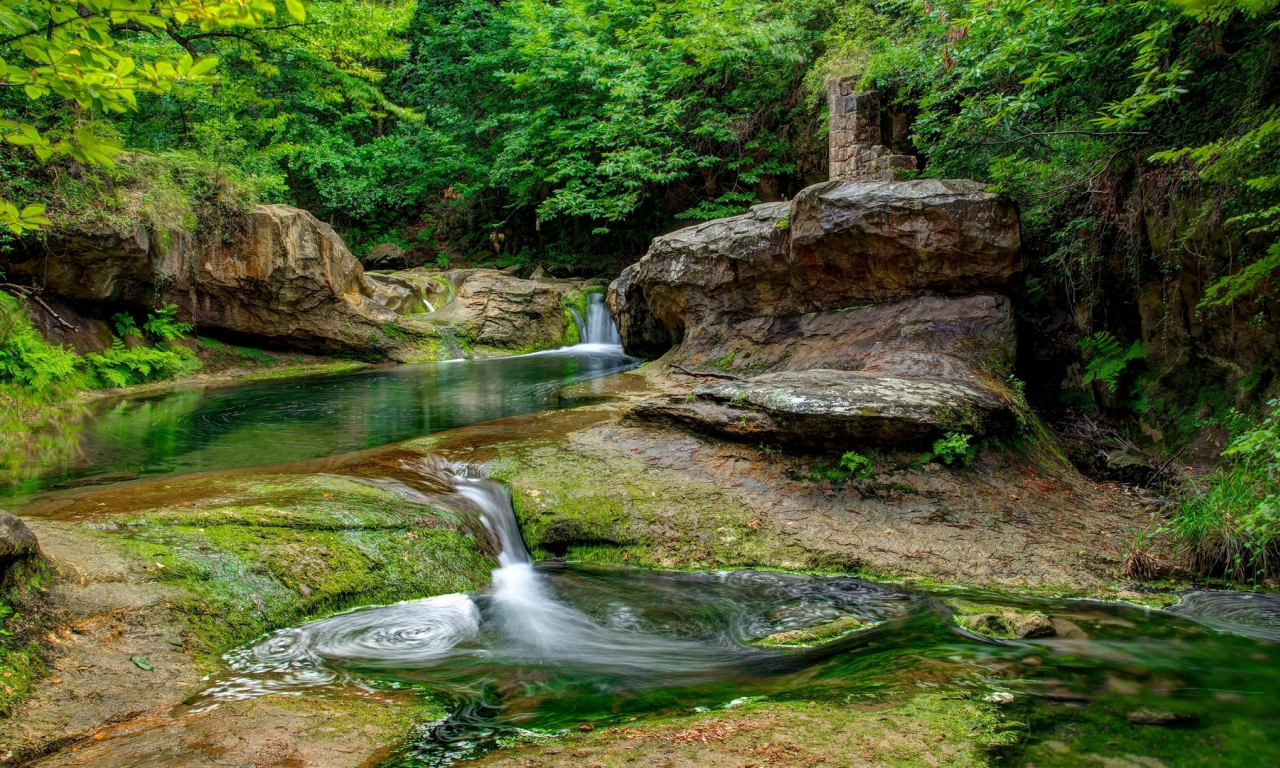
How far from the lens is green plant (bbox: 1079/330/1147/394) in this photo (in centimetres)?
739

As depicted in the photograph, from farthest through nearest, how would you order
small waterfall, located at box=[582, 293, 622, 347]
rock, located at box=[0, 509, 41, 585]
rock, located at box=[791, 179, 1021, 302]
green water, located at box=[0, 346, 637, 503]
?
small waterfall, located at box=[582, 293, 622, 347], rock, located at box=[791, 179, 1021, 302], green water, located at box=[0, 346, 637, 503], rock, located at box=[0, 509, 41, 585]

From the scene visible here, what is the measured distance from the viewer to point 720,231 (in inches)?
446

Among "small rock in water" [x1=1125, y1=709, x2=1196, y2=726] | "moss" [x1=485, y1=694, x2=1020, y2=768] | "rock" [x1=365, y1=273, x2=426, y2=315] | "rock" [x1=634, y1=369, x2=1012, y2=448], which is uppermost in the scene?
"rock" [x1=365, y1=273, x2=426, y2=315]

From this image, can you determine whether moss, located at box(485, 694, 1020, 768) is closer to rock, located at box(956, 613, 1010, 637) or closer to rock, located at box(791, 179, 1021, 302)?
rock, located at box(956, 613, 1010, 637)

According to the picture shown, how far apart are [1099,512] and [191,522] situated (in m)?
6.88

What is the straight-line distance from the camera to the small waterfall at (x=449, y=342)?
1720 centimetres

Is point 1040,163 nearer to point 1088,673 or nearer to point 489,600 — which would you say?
point 1088,673

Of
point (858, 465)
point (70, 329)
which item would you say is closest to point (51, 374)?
point (70, 329)

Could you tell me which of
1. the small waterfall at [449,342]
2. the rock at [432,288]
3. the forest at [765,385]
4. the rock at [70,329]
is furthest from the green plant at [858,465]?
the rock at [432,288]

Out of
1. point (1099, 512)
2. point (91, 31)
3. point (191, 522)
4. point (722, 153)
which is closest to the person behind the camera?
point (91, 31)

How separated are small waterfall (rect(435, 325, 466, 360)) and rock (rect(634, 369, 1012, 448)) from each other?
11307 mm

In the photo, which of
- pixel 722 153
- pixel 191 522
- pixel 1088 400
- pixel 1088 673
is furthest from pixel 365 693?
pixel 722 153

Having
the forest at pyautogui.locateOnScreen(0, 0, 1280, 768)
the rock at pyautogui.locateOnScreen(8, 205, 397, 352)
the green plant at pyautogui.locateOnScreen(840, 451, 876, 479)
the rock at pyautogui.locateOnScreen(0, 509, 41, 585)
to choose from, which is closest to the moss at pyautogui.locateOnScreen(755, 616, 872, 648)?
the forest at pyautogui.locateOnScreen(0, 0, 1280, 768)

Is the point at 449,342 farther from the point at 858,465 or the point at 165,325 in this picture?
the point at 858,465
